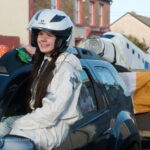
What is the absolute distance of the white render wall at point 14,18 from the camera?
77.8 ft

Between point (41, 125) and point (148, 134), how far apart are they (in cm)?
563

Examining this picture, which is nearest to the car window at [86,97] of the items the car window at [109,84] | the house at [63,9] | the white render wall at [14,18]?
the car window at [109,84]

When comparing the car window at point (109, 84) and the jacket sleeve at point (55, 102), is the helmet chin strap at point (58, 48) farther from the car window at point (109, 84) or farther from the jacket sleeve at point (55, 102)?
the car window at point (109, 84)

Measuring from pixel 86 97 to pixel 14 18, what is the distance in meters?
20.1

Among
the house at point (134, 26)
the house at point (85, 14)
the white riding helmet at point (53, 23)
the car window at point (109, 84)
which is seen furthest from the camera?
the house at point (134, 26)

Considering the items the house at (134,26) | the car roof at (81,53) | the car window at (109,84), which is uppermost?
the car roof at (81,53)

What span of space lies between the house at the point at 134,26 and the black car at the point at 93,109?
56.2m


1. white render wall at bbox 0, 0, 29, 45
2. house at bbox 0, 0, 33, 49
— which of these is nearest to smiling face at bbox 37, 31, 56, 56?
house at bbox 0, 0, 33, 49

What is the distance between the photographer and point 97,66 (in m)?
5.35

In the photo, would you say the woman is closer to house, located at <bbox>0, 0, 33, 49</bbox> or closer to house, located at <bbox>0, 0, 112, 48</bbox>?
house, located at <bbox>0, 0, 112, 48</bbox>

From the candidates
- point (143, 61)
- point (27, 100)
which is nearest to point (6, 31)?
point (143, 61)

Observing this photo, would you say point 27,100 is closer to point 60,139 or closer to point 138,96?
point 60,139

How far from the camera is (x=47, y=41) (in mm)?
3426

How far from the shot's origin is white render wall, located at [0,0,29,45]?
2370cm
